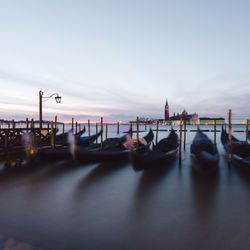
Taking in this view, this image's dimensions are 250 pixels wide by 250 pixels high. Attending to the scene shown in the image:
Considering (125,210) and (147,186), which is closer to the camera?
(125,210)

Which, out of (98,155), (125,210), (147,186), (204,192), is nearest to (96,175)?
(98,155)

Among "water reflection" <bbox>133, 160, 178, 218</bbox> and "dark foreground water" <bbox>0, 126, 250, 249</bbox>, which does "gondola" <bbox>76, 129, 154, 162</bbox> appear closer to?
"dark foreground water" <bbox>0, 126, 250, 249</bbox>

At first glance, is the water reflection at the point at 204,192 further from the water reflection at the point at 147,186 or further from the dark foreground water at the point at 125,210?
the water reflection at the point at 147,186

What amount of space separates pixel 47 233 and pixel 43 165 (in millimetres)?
4436

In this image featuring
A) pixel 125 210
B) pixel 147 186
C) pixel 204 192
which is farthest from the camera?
pixel 147 186

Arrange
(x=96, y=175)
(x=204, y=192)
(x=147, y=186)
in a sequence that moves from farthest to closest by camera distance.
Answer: (x=96, y=175), (x=147, y=186), (x=204, y=192)

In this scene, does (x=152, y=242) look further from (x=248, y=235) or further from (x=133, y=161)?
(x=133, y=161)

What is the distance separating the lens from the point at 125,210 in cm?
322

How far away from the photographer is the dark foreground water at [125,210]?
235cm

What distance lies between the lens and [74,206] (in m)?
3.34

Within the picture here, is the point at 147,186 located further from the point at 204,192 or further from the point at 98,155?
the point at 98,155

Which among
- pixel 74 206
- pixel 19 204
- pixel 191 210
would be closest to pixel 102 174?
pixel 74 206

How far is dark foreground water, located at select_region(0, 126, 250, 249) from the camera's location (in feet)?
7.70

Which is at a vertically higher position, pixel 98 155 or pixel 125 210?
pixel 98 155
